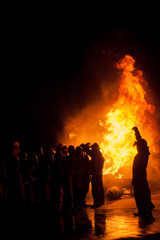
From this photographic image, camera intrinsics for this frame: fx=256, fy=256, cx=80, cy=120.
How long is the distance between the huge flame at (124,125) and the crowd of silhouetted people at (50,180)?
4.72 meters

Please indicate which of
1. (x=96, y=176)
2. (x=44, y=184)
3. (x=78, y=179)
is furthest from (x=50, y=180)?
Answer: (x=96, y=176)

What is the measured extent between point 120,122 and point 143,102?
6.89ft

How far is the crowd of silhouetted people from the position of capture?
8.86m

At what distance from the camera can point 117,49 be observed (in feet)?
67.0

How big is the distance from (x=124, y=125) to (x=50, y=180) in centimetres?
764

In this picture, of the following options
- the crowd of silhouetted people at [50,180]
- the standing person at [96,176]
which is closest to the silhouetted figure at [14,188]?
the crowd of silhouetted people at [50,180]

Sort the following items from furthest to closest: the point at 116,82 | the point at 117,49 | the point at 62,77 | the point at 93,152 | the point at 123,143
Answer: the point at 62,77 < the point at 117,49 < the point at 116,82 < the point at 123,143 < the point at 93,152

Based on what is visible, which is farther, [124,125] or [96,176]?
[124,125]

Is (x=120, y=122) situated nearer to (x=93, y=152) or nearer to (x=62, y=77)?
(x=93, y=152)

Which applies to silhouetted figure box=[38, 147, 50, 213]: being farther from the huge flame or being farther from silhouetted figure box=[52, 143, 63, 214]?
the huge flame

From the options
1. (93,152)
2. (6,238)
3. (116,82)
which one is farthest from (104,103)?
(6,238)

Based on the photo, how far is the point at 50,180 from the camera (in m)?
9.21

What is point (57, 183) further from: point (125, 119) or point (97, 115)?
point (97, 115)

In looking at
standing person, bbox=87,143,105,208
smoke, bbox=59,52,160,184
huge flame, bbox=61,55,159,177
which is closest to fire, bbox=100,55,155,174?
huge flame, bbox=61,55,159,177
